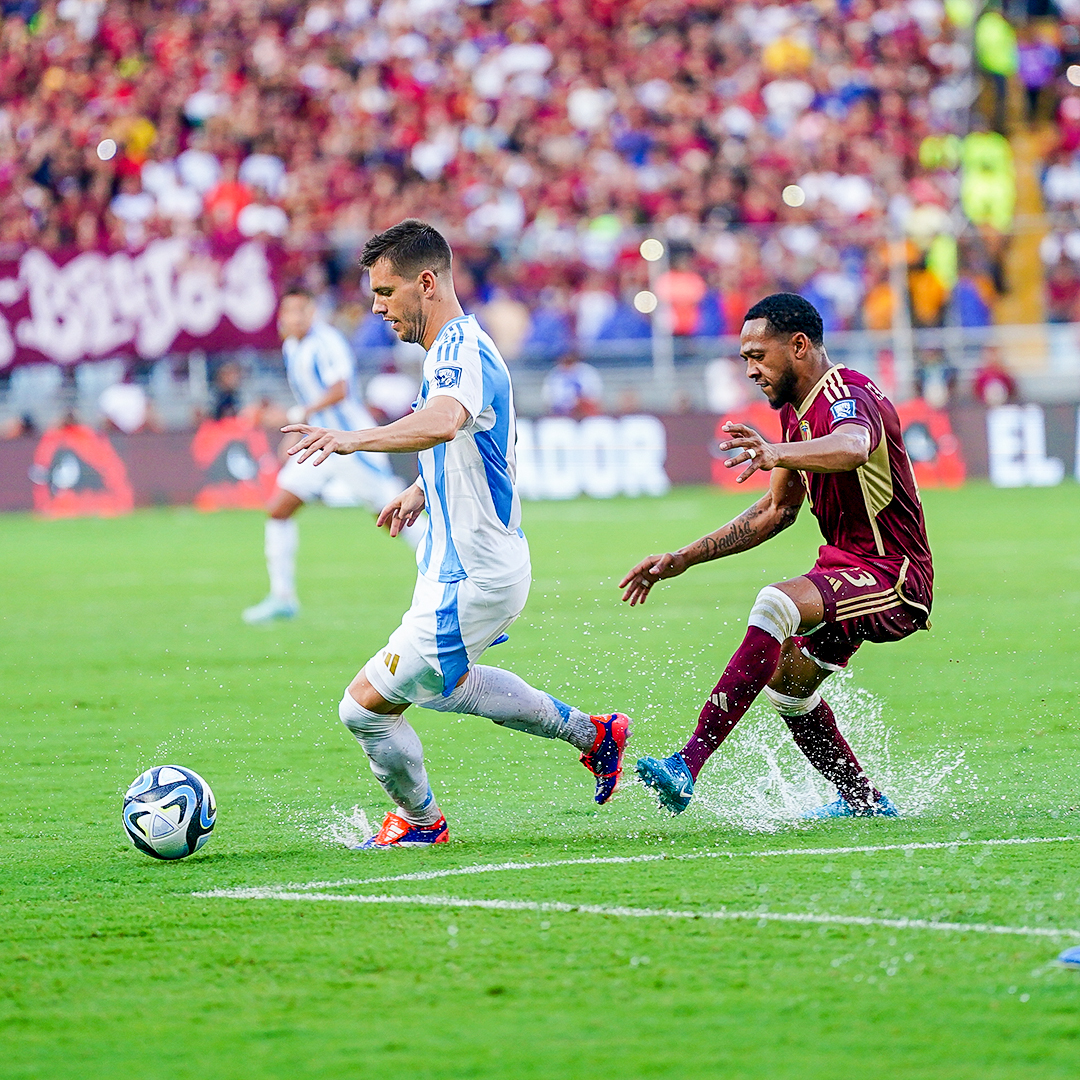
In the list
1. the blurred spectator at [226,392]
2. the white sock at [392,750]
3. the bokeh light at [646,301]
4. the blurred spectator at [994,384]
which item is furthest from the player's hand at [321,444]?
the blurred spectator at [994,384]

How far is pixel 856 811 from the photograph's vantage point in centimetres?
619

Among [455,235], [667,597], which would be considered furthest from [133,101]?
[667,597]

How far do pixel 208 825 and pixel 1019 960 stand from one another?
8.83 feet

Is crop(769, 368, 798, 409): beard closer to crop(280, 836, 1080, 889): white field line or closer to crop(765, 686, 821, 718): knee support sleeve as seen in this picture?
crop(765, 686, 821, 718): knee support sleeve

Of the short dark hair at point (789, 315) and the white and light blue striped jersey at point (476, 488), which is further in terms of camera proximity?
the short dark hair at point (789, 315)

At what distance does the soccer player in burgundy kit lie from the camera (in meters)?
5.84

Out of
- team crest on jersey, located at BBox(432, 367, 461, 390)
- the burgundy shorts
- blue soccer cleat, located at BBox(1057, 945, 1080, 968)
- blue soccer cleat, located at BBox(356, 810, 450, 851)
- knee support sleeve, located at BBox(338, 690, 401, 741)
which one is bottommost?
blue soccer cleat, located at BBox(356, 810, 450, 851)

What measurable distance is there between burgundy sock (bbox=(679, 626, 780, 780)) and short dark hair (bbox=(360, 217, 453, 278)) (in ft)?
5.28

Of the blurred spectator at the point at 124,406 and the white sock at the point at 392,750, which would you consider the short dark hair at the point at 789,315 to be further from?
the blurred spectator at the point at 124,406

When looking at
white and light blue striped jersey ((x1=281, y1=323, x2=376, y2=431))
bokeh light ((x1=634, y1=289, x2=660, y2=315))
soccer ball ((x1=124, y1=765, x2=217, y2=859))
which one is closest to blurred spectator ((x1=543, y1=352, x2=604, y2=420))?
bokeh light ((x1=634, y1=289, x2=660, y2=315))

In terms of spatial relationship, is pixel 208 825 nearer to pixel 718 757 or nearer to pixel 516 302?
pixel 718 757

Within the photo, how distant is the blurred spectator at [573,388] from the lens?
74.7ft

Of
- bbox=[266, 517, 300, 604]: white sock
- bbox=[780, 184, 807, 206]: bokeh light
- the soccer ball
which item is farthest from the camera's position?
bbox=[780, 184, 807, 206]: bokeh light

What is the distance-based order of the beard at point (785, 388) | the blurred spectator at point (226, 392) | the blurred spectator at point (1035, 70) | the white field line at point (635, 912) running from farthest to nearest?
the blurred spectator at point (1035, 70)
the blurred spectator at point (226, 392)
the beard at point (785, 388)
the white field line at point (635, 912)
